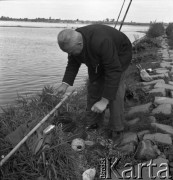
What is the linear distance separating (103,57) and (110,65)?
131mm

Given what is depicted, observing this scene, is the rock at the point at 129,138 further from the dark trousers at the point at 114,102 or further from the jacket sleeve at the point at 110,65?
the jacket sleeve at the point at 110,65

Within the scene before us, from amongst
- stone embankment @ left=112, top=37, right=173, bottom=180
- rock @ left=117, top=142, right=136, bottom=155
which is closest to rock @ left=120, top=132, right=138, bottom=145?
stone embankment @ left=112, top=37, right=173, bottom=180

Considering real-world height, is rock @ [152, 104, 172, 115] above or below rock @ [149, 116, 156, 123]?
above

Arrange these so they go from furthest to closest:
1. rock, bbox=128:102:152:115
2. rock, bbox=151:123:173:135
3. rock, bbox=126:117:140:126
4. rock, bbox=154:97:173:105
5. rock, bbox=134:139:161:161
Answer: rock, bbox=154:97:173:105, rock, bbox=128:102:152:115, rock, bbox=126:117:140:126, rock, bbox=151:123:173:135, rock, bbox=134:139:161:161

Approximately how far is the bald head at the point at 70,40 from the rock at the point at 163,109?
2.09 meters

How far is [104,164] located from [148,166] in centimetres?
55

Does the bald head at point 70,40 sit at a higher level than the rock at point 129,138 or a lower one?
higher

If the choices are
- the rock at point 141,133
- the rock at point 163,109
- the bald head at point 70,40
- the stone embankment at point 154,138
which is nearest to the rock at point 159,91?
the stone embankment at point 154,138

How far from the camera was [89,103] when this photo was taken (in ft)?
15.5

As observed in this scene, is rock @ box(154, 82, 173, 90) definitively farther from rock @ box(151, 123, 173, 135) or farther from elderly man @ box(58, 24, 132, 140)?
elderly man @ box(58, 24, 132, 140)

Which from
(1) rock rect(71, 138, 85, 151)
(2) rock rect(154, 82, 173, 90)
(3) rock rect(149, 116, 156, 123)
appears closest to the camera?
(1) rock rect(71, 138, 85, 151)

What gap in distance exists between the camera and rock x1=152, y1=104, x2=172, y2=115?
507 centimetres

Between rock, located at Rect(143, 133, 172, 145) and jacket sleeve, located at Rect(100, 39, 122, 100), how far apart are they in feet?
2.93

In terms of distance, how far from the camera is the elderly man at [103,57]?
3.65 meters
